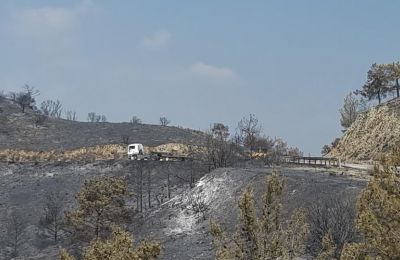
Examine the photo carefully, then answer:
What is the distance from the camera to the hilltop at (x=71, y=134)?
7250cm

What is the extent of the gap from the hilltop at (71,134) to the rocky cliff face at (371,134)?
19579 mm

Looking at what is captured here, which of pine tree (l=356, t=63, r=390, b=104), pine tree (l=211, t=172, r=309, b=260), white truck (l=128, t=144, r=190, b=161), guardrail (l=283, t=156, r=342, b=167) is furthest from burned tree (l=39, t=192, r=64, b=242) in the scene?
pine tree (l=356, t=63, r=390, b=104)

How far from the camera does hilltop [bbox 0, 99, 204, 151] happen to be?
2854 inches

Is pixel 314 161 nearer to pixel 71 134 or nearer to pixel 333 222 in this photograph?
pixel 333 222

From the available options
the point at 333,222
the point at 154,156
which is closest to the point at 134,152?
the point at 154,156

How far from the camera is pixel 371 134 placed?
56969 mm

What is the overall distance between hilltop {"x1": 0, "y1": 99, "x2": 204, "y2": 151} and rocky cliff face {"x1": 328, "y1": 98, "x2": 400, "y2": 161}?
19579mm

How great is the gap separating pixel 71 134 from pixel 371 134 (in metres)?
40.8

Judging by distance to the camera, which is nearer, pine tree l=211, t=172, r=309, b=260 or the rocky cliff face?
pine tree l=211, t=172, r=309, b=260

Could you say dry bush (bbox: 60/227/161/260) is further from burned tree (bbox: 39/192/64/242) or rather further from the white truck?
the white truck

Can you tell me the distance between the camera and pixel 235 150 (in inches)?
1834

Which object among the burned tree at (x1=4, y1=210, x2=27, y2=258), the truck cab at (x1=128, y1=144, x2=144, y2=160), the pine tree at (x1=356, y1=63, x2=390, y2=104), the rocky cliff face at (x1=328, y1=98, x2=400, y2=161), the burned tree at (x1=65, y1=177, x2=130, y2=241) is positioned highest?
the pine tree at (x1=356, y1=63, x2=390, y2=104)

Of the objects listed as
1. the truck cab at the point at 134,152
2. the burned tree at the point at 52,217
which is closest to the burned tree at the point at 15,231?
the burned tree at the point at 52,217

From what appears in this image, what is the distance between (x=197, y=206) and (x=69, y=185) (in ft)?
62.7
